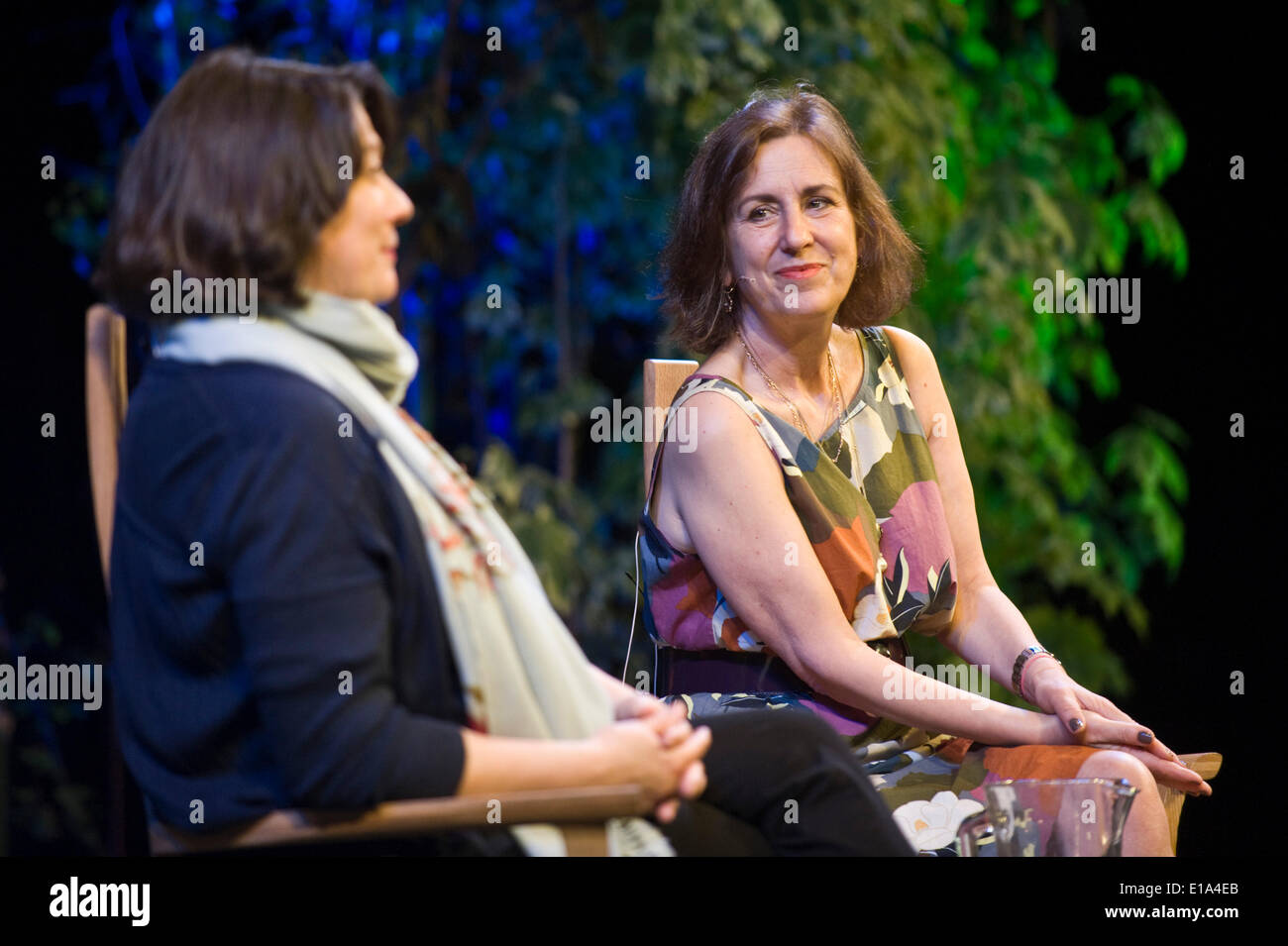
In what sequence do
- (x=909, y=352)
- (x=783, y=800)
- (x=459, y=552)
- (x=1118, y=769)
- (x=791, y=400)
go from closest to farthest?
1. (x=459, y=552)
2. (x=783, y=800)
3. (x=1118, y=769)
4. (x=791, y=400)
5. (x=909, y=352)

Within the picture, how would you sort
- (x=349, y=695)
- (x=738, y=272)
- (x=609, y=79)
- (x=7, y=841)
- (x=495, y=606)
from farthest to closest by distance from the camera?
(x=609, y=79), (x=7, y=841), (x=738, y=272), (x=495, y=606), (x=349, y=695)

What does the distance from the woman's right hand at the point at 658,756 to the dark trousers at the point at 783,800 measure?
11cm

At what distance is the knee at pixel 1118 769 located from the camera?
1.61 meters

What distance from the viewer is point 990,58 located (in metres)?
3.81

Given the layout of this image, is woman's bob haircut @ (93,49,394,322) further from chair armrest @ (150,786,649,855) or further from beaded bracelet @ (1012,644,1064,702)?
beaded bracelet @ (1012,644,1064,702)

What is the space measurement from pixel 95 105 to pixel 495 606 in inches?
101

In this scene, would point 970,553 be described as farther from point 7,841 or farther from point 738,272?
point 7,841

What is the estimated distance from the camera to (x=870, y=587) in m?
1.85

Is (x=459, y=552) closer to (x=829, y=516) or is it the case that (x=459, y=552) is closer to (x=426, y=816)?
(x=426, y=816)

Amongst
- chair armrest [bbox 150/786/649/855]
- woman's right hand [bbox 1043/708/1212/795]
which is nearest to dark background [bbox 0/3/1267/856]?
woman's right hand [bbox 1043/708/1212/795]

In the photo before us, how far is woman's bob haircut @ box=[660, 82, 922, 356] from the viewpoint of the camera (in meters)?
1.91

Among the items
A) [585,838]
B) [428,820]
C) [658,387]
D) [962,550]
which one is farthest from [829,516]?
[428,820]

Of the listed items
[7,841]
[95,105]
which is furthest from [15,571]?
[95,105]

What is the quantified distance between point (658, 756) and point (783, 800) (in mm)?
229
